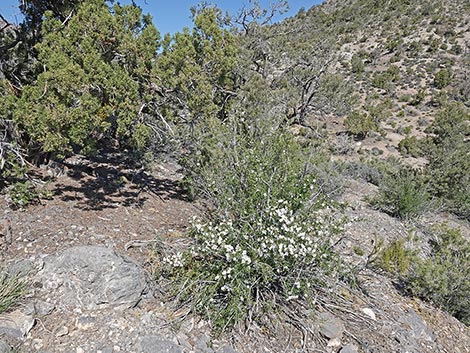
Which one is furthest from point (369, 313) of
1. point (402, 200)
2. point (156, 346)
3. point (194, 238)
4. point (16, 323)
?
point (402, 200)

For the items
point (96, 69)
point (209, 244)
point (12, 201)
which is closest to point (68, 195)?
point (12, 201)

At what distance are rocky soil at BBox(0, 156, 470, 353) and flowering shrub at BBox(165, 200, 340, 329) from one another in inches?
8.8

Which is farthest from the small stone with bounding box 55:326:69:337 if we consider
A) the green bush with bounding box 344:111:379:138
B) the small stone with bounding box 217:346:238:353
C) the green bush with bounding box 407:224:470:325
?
the green bush with bounding box 344:111:379:138

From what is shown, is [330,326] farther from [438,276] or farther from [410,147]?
[410,147]

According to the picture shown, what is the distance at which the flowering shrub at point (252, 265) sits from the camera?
3.24 metres

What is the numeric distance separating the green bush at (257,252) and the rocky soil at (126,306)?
0.80 ft

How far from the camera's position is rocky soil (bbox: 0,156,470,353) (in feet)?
9.87

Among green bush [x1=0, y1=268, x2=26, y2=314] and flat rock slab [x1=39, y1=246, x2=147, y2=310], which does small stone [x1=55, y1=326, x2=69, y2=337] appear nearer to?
flat rock slab [x1=39, y1=246, x2=147, y2=310]

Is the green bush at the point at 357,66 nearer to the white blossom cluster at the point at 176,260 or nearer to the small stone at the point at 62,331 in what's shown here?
the white blossom cluster at the point at 176,260

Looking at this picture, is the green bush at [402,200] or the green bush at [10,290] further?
the green bush at [402,200]

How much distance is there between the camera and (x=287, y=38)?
9.12 metres

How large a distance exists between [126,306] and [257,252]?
4.21 feet

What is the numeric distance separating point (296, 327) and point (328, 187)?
3564 millimetres

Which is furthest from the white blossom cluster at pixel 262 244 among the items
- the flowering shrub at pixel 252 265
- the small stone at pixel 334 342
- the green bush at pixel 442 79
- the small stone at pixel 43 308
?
the green bush at pixel 442 79
